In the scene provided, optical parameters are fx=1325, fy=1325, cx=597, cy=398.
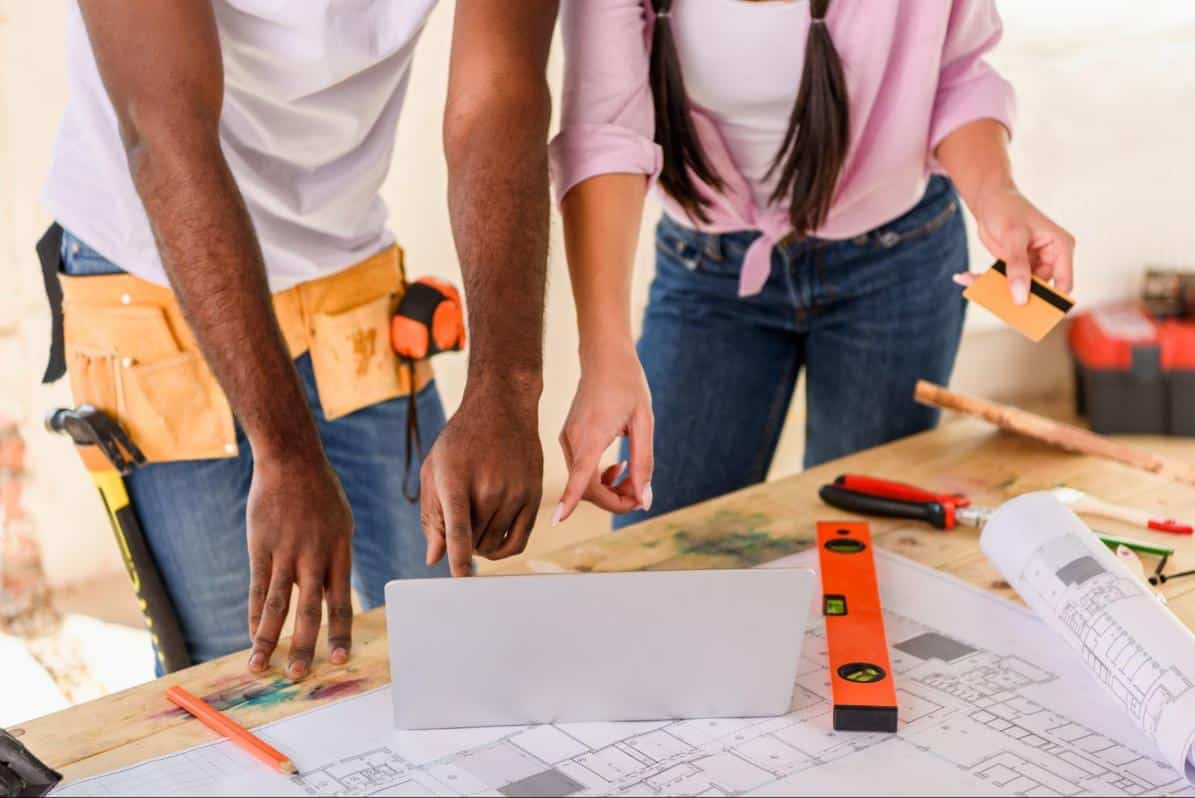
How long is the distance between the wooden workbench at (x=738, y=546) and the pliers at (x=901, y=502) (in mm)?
12

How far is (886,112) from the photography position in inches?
56.4

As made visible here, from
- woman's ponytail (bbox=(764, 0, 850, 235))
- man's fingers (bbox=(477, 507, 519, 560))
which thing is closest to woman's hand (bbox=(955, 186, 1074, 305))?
woman's ponytail (bbox=(764, 0, 850, 235))

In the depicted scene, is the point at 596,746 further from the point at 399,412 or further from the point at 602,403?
the point at 399,412

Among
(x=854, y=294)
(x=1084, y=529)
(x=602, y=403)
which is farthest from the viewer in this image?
(x=854, y=294)

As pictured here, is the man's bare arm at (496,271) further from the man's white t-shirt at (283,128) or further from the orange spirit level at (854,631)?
the orange spirit level at (854,631)

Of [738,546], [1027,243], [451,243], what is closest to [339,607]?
[738,546]

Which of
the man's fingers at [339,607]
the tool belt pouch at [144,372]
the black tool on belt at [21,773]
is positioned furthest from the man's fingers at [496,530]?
the tool belt pouch at [144,372]

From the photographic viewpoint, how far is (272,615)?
1.03 m

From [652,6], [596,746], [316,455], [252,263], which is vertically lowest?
[596,746]

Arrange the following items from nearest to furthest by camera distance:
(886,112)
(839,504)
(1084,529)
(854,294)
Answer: (1084,529) < (839,504) < (886,112) < (854,294)

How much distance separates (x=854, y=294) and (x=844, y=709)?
699 millimetres

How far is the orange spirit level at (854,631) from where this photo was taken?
0.94m

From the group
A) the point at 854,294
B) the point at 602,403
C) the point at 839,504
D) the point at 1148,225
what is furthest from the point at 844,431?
the point at 1148,225

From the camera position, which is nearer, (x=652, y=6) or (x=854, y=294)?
(x=652, y=6)
